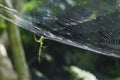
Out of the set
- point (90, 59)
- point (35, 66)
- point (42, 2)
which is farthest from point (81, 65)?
point (42, 2)

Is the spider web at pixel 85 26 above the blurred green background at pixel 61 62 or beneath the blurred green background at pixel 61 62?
beneath

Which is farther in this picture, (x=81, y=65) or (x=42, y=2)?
(x=81, y=65)

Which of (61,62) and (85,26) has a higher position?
(61,62)

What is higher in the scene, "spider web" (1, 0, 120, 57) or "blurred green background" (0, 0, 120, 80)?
"blurred green background" (0, 0, 120, 80)

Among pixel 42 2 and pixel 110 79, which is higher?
pixel 110 79

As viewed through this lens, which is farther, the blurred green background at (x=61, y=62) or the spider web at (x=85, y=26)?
the blurred green background at (x=61, y=62)

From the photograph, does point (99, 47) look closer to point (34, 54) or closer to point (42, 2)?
point (42, 2)

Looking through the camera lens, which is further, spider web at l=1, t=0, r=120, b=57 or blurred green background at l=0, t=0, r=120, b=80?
blurred green background at l=0, t=0, r=120, b=80

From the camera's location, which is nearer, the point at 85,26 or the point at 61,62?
the point at 85,26
